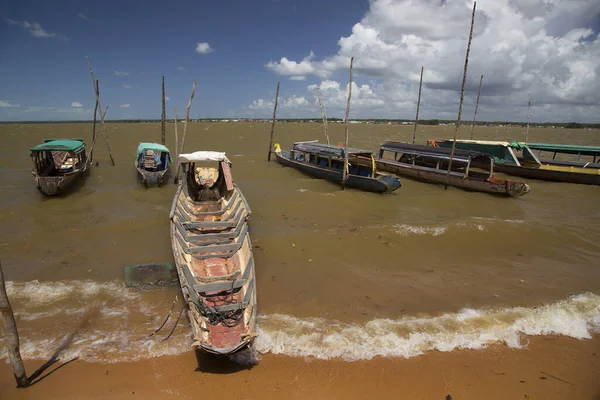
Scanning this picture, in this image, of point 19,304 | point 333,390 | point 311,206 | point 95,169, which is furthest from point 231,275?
point 95,169

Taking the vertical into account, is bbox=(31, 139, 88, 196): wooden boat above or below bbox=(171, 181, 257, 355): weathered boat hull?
above

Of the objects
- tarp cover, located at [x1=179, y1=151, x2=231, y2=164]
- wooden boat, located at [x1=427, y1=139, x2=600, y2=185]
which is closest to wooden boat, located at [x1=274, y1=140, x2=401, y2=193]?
tarp cover, located at [x1=179, y1=151, x2=231, y2=164]

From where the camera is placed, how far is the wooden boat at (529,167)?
58.7 feet

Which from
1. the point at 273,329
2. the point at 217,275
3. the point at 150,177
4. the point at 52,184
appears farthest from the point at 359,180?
the point at 52,184

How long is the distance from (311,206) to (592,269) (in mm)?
9010

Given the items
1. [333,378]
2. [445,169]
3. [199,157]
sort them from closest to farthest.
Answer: [333,378] → [199,157] → [445,169]

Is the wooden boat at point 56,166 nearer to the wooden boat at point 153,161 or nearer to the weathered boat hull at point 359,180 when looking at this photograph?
the wooden boat at point 153,161

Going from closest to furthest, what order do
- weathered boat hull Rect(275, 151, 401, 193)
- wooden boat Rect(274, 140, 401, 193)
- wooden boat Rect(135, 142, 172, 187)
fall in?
weathered boat hull Rect(275, 151, 401, 193) → wooden boat Rect(274, 140, 401, 193) → wooden boat Rect(135, 142, 172, 187)

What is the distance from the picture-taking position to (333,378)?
514cm

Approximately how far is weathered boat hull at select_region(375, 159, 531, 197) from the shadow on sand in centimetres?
1445

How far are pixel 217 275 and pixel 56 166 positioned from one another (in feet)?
49.5

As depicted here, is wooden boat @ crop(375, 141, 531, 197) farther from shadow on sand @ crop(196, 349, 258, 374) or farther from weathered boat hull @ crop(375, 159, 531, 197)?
shadow on sand @ crop(196, 349, 258, 374)

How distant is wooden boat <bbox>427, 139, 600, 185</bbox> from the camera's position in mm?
17906

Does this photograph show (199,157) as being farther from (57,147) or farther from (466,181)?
(466,181)
